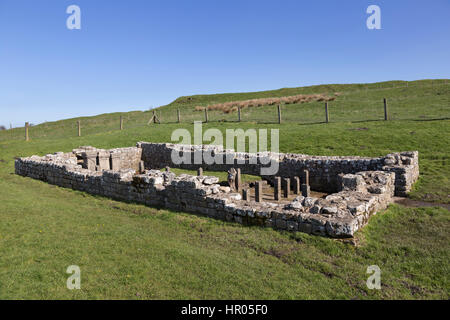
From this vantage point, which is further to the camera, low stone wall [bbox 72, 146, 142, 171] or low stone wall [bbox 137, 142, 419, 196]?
low stone wall [bbox 72, 146, 142, 171]

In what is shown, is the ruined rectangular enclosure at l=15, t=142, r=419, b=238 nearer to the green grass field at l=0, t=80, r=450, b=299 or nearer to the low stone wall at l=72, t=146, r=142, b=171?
the low stone wall at l=72, t=146, r=142, b=171

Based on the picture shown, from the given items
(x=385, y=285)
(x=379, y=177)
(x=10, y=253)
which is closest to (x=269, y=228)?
(x=385, y=285)

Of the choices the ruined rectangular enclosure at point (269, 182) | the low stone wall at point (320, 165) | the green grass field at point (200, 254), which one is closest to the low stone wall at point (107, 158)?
the ruined rectangular enclosure at point (269, 182)

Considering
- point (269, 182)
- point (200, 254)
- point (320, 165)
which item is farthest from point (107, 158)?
point (200, 254)

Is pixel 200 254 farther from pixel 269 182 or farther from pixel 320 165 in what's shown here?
pixel 269 182

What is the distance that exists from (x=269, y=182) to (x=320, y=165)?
8.89 ft

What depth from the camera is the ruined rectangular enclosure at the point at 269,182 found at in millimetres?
7910

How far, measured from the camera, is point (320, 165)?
14492 millimetres

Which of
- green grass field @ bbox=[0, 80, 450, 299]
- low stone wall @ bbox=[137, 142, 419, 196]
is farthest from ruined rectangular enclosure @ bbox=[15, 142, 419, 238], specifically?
green grass field @ bbox=[0, 80, 450, 299]

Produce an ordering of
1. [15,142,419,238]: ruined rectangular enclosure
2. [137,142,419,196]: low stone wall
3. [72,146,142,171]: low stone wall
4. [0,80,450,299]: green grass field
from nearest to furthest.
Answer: [0,80,450,299]: green grass field, [15,142,419,238]: ruined rectangular enclosure, [137,142,419,196]: low stone wall, [72,146,142,171]: low stone wall

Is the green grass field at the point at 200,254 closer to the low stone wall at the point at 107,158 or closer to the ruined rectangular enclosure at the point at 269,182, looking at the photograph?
the ruined rectangular enclosure at the point at 269,182

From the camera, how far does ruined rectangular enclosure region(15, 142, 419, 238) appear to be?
791cm
